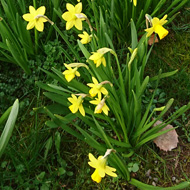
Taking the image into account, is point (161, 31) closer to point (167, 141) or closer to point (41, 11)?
point (41, 11)

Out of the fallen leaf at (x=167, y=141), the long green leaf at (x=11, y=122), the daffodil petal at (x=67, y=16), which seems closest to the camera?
the long green leaf at (x=11, y=122)

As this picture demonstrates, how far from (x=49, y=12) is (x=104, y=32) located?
84 centimetres

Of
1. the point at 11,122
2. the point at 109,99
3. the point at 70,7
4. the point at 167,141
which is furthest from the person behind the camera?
the point at 167,141

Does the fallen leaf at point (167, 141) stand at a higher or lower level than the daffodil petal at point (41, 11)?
lower

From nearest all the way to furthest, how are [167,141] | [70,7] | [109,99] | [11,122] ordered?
1. [11,122]
2. [70,7]
3. [109,99]
4. [167,141]

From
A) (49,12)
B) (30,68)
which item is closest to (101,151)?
(30,68)

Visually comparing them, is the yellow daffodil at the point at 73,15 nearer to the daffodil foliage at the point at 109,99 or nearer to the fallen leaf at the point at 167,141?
the daffodil foliage at the point at 109,99

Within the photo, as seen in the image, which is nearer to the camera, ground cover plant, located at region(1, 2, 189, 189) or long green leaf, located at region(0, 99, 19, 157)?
long green leaf, located at region(0, 99, 19, 157)

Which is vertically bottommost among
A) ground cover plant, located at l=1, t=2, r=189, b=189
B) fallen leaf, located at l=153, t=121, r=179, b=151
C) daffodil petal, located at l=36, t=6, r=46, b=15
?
fallen leaf, located at l=153, t=121, r=179, b=151

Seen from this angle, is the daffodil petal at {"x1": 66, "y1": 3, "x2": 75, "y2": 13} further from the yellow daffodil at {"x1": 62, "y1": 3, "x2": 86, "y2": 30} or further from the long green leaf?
the long green leaf

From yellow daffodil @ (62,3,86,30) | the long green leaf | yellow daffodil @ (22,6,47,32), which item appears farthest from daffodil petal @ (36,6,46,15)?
the long green leaf

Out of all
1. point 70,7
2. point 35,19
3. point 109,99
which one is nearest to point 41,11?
point 35,19

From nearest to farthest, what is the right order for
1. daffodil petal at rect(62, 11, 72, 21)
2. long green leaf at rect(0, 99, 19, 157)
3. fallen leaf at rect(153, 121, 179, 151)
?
1. long green leaf at rect(0, 99, 19, 157)
2. daffodil petal at rect(62, 11, 72, 21)
3. fallen leaf at rect(153, 121, 179, 151)

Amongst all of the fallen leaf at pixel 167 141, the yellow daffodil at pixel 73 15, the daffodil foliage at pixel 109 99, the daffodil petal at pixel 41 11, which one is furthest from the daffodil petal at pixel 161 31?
the fallen leaf at pixel 167 141
